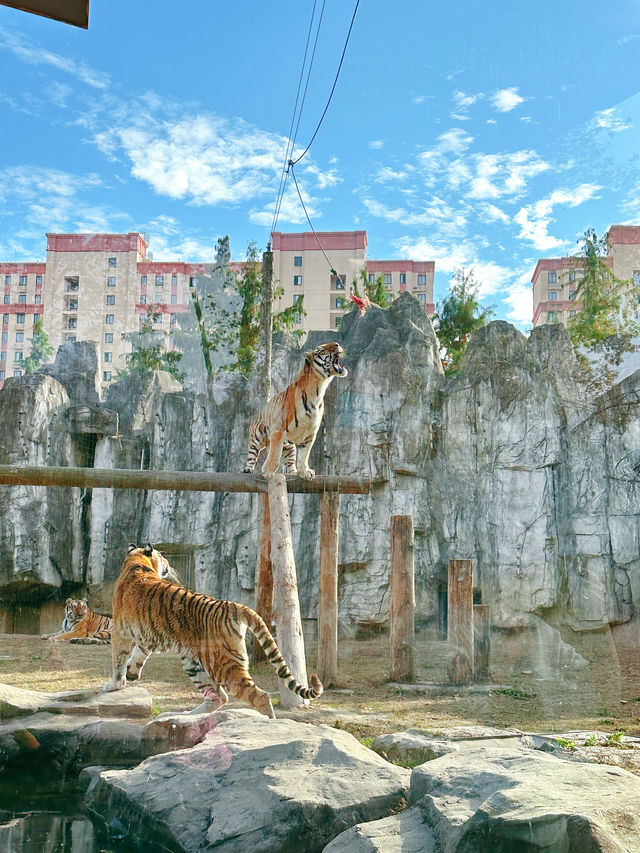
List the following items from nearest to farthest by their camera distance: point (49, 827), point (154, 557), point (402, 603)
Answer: point (49, 827), point (154, 557), point (402, 603)

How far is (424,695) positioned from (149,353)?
2.82 meters

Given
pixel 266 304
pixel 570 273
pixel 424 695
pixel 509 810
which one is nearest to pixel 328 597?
pixel 424 695

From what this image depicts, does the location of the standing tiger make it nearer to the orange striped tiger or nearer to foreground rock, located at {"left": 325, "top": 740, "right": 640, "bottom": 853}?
the orange striped tiger

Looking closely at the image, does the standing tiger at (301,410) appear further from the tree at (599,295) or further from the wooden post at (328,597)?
the tree at (599,295)

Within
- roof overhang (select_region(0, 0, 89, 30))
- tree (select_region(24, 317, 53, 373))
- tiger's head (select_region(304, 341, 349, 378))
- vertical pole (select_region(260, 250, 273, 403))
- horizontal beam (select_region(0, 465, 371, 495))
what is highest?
vertical pole (select_region(260, 250, 273, 403))

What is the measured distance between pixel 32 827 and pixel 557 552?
20.2 ft

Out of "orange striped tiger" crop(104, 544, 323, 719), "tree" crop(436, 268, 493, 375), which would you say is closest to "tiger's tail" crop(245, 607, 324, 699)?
"orange striped tiger" crop(104, 544, 323, 719)

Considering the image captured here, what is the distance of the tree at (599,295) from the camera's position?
3.76 metres

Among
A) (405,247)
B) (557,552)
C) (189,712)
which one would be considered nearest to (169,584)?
(189,712)

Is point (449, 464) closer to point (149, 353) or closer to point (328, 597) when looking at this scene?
point (328, 597)

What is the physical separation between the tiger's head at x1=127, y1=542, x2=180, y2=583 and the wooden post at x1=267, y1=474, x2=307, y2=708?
2.64ft

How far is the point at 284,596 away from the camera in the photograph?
15.4ft

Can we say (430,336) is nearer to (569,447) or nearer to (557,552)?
(569,447)

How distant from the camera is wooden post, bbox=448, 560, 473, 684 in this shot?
5246 millimetres
